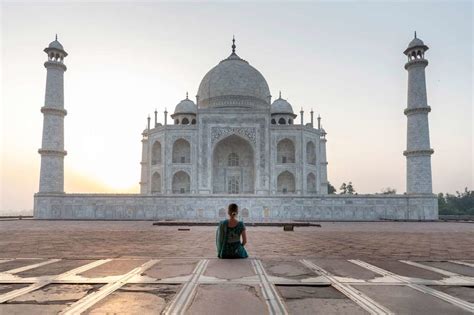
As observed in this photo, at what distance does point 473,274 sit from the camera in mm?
4641

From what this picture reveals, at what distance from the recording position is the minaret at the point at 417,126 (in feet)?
84.3

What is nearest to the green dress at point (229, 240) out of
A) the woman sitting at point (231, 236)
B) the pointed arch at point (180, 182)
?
the woman sitting at point (231, 236)

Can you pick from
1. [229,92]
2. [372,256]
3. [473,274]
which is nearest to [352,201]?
[229,92]

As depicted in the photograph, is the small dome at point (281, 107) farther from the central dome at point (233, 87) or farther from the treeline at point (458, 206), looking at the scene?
the treeline at point (458, 206)

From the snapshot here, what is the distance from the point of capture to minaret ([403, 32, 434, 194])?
25.7 metres

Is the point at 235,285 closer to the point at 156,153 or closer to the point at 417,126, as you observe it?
the point at 417,126

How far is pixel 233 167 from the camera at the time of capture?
34.2 metres

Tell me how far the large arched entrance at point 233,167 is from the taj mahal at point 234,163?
88 mm

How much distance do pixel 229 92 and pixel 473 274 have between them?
3286 cm

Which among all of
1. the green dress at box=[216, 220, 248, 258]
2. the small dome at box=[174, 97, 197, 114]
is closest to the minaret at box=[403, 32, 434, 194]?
the small dome at box=[174, 97, 197, 114]

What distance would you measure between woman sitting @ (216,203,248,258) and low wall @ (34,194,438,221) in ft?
60.6

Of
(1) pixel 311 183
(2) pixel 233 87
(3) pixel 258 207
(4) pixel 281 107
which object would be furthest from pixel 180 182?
(4) pixel 281 107

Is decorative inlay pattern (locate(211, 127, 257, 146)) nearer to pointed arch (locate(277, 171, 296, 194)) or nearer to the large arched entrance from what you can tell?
the large arched entrance

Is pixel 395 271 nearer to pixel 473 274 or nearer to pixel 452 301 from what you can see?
pixel 473 274
